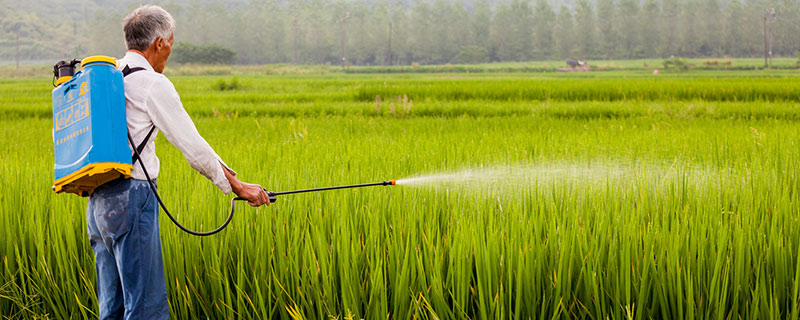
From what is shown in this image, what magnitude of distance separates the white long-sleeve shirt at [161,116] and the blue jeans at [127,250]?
9 centimetres

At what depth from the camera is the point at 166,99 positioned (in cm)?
189

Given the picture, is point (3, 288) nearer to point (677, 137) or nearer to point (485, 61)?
point (677, 137)

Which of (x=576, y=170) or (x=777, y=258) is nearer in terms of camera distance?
(x=777, y=258)

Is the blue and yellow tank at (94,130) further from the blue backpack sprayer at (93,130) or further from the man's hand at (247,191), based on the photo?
the man's hand at (247,191)

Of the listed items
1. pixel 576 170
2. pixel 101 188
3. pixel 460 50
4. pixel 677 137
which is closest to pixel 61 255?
pixel 101 188

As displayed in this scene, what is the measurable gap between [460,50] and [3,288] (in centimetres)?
10575

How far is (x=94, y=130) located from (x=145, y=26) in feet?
1.49

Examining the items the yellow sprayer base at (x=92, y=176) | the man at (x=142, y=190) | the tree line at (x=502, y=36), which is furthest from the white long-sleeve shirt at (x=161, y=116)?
the tree line at (x=502, y=36)

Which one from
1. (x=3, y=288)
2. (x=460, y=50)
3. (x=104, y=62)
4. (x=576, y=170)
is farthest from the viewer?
(x=460, y=50)

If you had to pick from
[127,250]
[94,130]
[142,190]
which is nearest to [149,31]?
[94,130]

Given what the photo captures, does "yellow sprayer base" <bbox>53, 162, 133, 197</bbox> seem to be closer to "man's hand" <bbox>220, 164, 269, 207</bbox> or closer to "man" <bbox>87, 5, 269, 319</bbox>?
"man" <bbox>87, 5, 269, 319</bbox>

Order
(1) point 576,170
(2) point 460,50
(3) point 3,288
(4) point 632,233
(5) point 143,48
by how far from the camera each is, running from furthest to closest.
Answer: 1. (2) point 460,50
2. (1) point 576,170
3. (3) point 3,288
4. (4) point 632,233
5. (5) point 143,48

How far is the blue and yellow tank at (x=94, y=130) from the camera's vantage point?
1.75 metres

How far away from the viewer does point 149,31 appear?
201 centimetres
